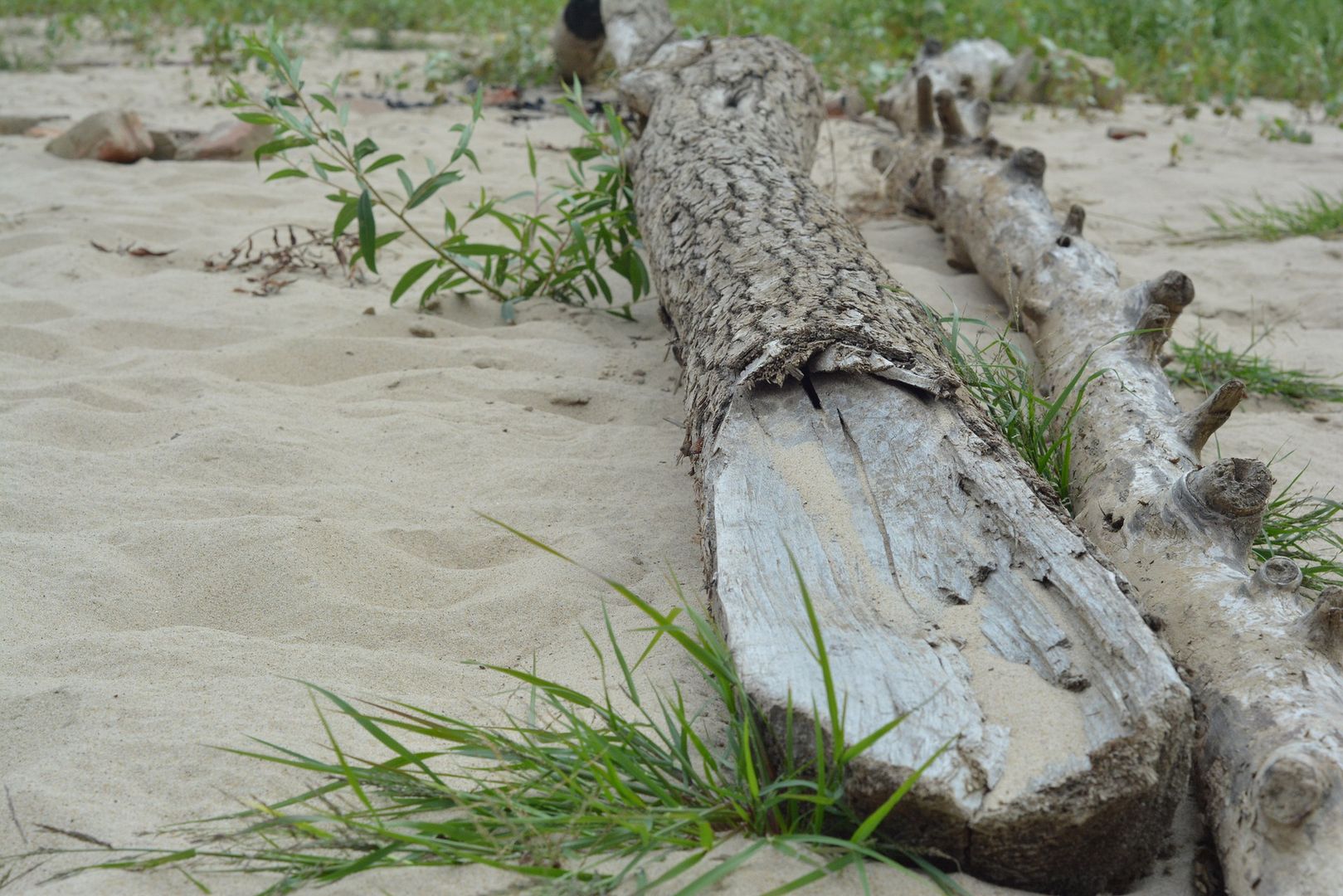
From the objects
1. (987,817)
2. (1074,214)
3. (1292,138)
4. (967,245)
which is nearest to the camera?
(987,817)

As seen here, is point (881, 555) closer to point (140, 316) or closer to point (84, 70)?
point (140, 316)

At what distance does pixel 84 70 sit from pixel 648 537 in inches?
273

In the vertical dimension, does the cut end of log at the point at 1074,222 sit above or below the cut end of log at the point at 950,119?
below

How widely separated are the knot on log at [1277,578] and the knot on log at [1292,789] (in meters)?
0.51

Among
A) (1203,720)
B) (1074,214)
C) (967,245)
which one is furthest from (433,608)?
(967,245)

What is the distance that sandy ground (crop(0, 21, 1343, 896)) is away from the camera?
1.83 meters

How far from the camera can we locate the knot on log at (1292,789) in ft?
4.79

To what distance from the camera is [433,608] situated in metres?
2.27

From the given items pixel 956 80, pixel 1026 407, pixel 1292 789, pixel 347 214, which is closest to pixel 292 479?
pixel 347 214

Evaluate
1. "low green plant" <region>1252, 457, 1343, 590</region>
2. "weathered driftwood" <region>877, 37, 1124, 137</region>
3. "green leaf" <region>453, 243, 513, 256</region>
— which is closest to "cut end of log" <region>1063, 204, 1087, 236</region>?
"low green plant" <region>1252, 457, 1343, 590</region>

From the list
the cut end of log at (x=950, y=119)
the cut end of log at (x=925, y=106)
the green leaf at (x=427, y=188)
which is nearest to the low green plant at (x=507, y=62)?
the cut end of log at (x=925, y=106)

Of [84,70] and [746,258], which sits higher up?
[84,70]

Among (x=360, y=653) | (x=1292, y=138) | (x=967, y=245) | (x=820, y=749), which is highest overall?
(x=1292, y=138)

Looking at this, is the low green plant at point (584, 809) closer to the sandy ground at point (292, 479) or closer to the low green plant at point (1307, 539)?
the sandy ground at point (292, 479)
